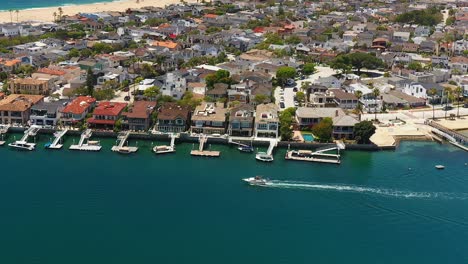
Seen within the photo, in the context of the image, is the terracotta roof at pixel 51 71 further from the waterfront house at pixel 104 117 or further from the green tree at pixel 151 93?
the waterfront house at pixel 104 117

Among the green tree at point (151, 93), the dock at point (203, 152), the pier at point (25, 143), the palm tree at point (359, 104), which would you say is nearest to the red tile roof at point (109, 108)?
the green tree at point (151, 93)

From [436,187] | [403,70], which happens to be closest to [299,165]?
[436,187]

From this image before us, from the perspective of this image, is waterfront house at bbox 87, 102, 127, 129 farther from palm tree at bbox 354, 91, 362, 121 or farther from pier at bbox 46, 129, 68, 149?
palm tree at bbox 354, 91, 362, 121

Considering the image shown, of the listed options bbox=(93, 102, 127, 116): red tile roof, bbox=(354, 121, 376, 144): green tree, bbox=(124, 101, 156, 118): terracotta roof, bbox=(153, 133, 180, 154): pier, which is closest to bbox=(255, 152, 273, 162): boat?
bbox=(153, 133, 180, 154): pier

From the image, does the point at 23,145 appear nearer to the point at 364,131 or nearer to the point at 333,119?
the point at 333,119

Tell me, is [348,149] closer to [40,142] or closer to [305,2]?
[40,142]

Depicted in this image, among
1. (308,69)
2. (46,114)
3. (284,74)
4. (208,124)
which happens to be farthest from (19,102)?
(308,69)

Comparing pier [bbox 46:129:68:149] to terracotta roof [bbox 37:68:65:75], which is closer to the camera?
pier [bbox 46:129:68:149]
